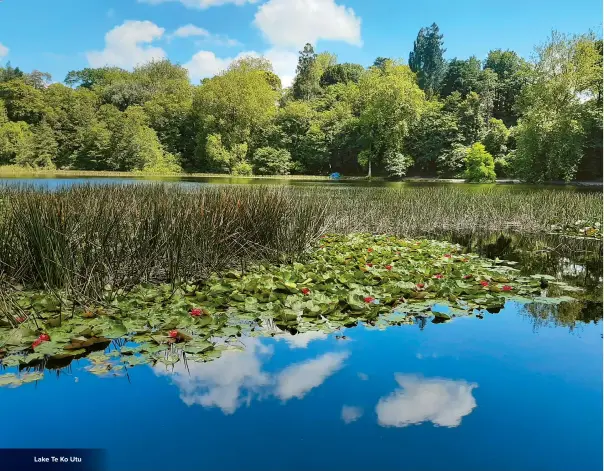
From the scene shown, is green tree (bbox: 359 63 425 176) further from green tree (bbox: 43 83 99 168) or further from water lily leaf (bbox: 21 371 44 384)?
water lily leaf (bbox: 21 371 44 384)

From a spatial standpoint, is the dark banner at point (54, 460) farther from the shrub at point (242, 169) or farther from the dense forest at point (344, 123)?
the shrub at point (242, 169)

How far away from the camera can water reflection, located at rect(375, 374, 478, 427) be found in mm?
2170

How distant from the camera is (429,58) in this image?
144ft

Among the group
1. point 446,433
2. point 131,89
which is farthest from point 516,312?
point 131,89

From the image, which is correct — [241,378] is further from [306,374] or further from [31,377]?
[31,377]

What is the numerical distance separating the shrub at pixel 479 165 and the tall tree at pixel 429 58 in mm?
17054

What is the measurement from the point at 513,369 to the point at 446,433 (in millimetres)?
909

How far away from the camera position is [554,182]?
24312 mm

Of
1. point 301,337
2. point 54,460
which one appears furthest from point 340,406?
point 54,460

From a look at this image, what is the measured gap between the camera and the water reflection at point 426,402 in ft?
7.12

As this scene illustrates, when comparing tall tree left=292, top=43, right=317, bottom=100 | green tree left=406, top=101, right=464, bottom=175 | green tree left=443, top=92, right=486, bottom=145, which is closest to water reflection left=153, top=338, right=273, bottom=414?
green tree left=406, top=101, right=464, bottom=175

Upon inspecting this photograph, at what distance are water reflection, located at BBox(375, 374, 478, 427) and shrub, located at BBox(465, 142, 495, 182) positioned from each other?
26.2 meters

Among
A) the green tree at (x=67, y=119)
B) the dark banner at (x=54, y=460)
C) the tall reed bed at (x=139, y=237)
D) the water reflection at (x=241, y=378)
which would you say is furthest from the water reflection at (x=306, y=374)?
the green tree at (x=67, y=119)

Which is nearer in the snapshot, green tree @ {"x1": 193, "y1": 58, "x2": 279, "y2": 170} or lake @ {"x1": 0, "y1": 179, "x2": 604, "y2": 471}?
lake @ {"x1": 0, "y1": 179, "x2": 604, "y2": 471}
